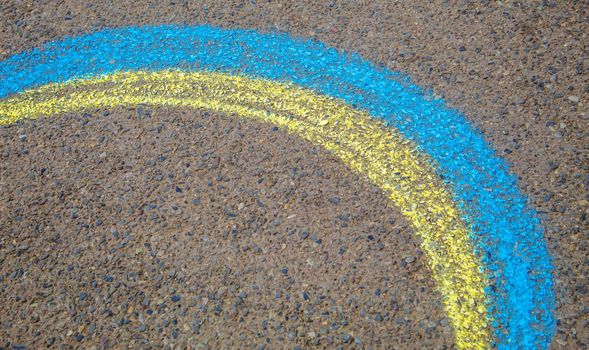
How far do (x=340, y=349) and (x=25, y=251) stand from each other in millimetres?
1462

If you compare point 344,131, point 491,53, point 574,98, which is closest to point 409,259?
point 344,131

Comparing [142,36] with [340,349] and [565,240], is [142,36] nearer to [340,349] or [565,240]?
[340,349]

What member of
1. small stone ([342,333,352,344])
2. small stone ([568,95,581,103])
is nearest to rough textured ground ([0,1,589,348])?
small stone ([568,95,581,103])

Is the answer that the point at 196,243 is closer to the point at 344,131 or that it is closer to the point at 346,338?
the point at 346,338

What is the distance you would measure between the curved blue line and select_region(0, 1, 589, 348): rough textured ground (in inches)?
3.1

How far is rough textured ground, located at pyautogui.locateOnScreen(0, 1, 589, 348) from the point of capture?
103 inches

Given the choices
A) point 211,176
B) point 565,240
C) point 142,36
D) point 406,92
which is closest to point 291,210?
point 211,176

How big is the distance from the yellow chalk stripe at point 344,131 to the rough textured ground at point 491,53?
0.53ft

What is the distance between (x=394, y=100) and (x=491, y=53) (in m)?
0.67

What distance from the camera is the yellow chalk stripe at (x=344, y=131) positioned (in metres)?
2.38

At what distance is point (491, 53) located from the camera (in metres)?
3.26

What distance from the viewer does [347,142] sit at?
2898 millimetres

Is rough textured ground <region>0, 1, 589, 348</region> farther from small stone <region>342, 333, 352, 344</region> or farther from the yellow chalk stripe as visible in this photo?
small stone <region>342, 333, 352, 344</region>

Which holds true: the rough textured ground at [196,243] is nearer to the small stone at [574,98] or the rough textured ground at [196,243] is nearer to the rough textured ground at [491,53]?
the rough textured ground at [491,53]
